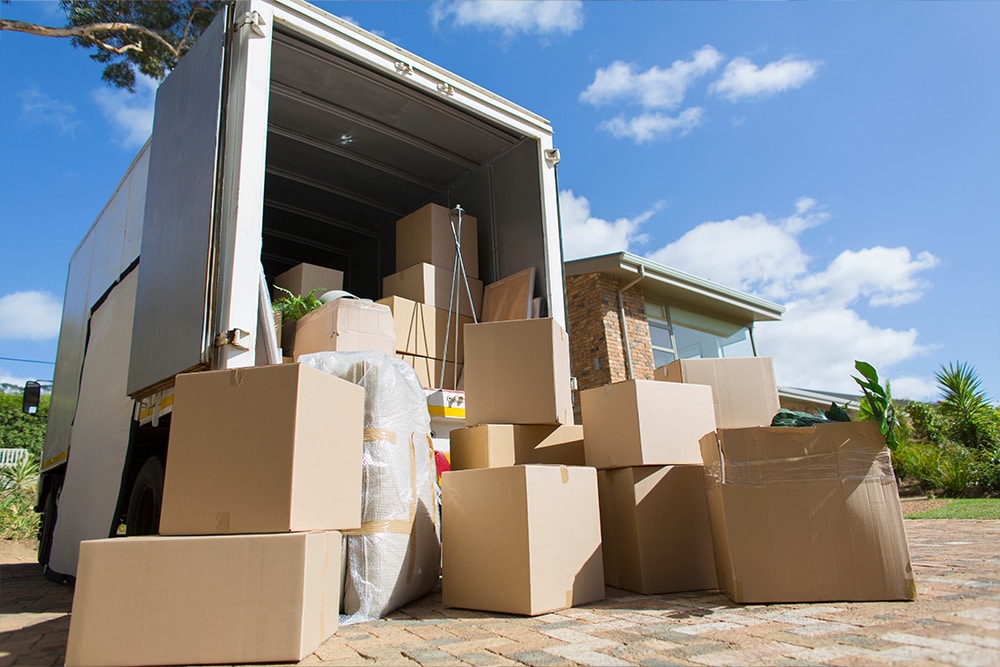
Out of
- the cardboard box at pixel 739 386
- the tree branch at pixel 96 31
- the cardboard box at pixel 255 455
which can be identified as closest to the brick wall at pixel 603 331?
the cardboard box at pixel 739 386

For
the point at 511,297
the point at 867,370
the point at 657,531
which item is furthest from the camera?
the point at 511,297

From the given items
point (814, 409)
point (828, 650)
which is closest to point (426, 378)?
point (828, 650)

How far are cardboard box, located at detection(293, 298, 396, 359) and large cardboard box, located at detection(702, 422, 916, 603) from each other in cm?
244

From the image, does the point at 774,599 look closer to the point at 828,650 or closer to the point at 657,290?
the point at 828,650

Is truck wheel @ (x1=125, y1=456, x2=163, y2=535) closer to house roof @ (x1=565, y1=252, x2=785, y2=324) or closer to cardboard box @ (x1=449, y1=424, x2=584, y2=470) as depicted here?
cardboard box @ (x1=449, y1=424, x2=584, y2=470)

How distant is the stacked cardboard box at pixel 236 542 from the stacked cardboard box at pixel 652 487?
1300 millimetres

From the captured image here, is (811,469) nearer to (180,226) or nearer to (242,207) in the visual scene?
(242,207)

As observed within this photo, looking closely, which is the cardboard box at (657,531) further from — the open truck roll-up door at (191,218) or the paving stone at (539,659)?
the open truck roll-up door at (191,218)

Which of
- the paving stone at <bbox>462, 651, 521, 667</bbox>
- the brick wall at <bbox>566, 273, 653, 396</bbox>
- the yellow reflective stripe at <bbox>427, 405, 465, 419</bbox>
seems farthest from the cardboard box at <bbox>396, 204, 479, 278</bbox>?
the paving stone at <bbox>462, 651, 521, 667</bbox>

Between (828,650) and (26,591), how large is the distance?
4.98 metres

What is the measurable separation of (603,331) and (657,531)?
6.41m

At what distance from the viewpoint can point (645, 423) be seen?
308 cm

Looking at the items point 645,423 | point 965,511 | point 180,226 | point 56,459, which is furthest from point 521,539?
point 965,511

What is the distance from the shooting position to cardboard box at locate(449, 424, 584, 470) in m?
3.38
